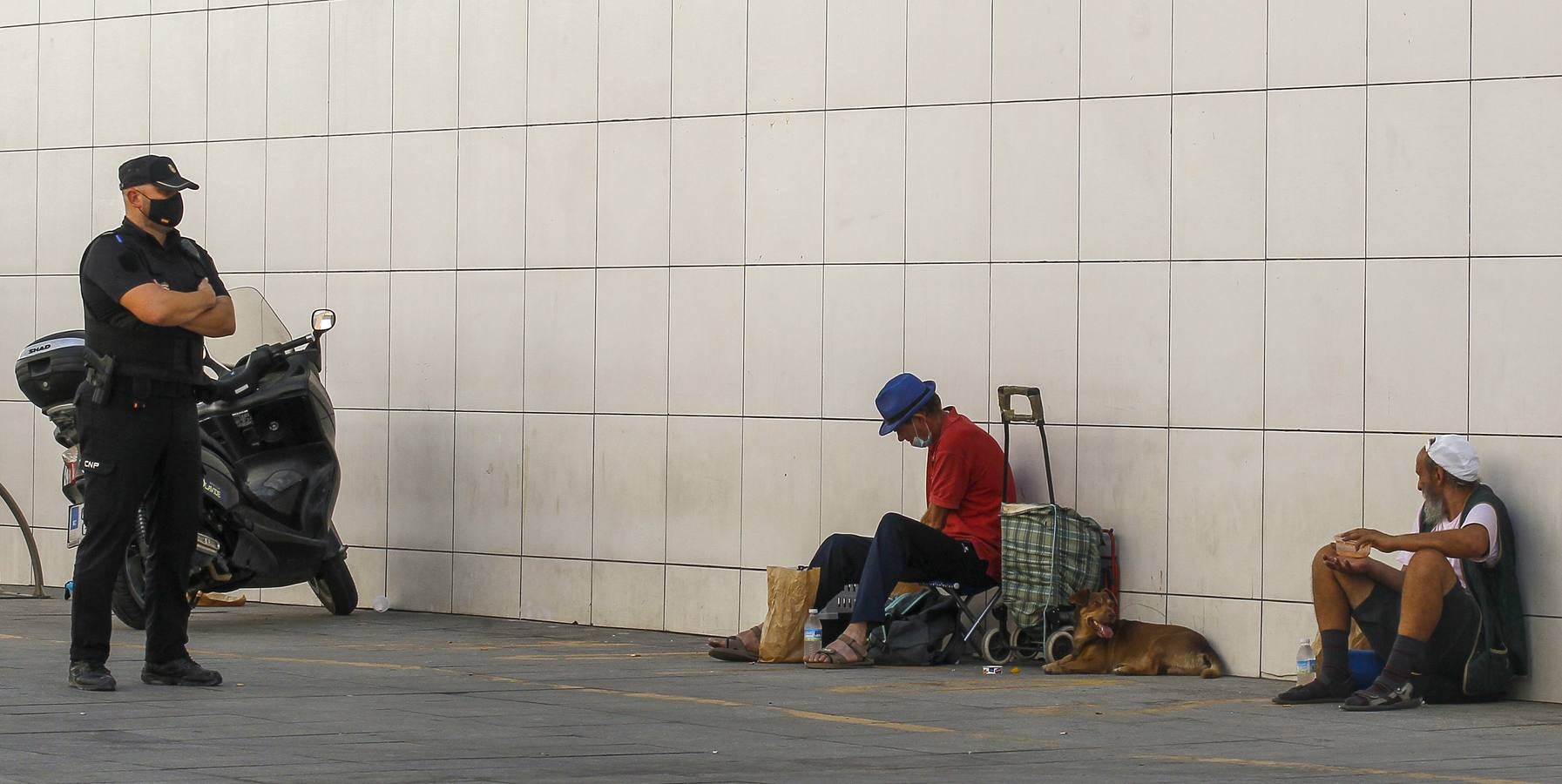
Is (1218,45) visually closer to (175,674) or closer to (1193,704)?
(1193,704)

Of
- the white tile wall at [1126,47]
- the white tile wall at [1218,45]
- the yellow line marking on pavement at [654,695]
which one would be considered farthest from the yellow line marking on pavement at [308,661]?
the white tile wall at [1218,45]

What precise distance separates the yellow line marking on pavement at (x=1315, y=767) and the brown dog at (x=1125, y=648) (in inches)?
104

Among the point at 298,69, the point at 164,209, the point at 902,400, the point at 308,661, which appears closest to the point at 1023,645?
the point at 902,400

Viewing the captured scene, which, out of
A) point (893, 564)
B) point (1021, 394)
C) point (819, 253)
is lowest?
point (893, 564)

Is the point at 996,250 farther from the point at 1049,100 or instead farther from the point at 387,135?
the point at 387,135

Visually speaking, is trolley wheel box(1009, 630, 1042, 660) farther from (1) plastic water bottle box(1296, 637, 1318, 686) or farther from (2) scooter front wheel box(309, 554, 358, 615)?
(2) scooter front wheel box(309, 554, 358, 615)

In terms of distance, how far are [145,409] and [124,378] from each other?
14 centimetres

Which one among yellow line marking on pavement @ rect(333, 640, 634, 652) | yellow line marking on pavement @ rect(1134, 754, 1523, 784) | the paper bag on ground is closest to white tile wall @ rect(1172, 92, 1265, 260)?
the paper bag on ground

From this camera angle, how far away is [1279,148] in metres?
9.63

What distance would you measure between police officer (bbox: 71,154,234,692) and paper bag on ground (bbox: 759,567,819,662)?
2.73 m

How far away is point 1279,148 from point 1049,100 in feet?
3.83

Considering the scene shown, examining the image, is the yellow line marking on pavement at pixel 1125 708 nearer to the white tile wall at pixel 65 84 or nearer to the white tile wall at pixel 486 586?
the white tile wall at pixel 486 586

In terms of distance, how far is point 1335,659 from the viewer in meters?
8.70

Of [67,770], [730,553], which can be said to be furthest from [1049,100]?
[67,770]
